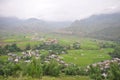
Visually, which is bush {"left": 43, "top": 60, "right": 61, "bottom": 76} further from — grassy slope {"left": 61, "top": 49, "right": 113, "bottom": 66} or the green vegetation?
grassy slope {"left": 61, "top": 49, "right": 113, "bottom": 66}

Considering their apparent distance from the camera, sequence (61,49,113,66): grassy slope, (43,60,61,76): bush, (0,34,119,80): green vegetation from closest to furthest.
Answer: (0,34,119,80): green vegetation, (43,60,61,76): bush, (61,49,113,66): grassy slope

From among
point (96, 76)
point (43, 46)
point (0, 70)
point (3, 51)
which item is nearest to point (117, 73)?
point (96, 76)

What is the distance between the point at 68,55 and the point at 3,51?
122 feet

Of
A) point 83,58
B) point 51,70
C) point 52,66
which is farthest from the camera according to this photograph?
point 83,58

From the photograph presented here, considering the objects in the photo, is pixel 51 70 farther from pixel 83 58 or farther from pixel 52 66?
pixel 83 58

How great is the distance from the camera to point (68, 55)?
117 m

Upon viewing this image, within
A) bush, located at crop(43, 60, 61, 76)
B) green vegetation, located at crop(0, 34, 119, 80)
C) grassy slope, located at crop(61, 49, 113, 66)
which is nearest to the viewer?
green vegetation, located at crop(0, 34, 119, 80)

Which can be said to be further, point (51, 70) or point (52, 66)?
point (52, 66)

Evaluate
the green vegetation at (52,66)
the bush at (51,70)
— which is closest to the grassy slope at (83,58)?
the green vegetation at (52,66)

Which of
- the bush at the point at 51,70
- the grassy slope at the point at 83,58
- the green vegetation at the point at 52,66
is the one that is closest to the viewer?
the green vegetation at the point at 52,66

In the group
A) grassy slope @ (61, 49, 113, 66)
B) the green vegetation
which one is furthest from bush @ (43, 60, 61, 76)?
grassy slope @ (61, 49, 113, 66)

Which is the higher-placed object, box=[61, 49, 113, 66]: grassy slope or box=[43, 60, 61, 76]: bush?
box=[43, 60, 61, 76]: bush

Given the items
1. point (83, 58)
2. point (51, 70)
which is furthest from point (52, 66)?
point (83, 58)

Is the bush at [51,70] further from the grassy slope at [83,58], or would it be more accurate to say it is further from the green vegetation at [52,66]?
the grassy slope at [83,58]
